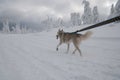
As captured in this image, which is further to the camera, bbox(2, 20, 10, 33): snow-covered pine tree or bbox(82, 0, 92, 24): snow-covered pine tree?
bbox(2, 20, 10, 33): snow-covered pine tree

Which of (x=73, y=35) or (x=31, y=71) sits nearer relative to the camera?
(x=31, y=71)

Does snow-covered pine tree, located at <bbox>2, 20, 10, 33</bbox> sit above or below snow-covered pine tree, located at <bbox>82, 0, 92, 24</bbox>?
below

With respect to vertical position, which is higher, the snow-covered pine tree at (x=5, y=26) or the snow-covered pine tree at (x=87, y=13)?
the snow-covered pine tree at (x=87, y=13)

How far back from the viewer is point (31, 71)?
3.52 meters

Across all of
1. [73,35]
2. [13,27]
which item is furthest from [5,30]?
[73,35]

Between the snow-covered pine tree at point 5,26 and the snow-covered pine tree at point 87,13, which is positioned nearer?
the snow-covered pine tree at point 87,13

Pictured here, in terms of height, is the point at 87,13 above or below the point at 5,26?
above

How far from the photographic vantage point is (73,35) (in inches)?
271

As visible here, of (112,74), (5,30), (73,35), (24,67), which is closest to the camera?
(112,74)

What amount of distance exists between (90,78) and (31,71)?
1.75 m

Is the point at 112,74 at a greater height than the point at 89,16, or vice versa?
the point at 89,16

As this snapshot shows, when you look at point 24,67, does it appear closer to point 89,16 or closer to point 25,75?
point 25,75

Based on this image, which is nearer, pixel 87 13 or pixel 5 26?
pixel 87 13

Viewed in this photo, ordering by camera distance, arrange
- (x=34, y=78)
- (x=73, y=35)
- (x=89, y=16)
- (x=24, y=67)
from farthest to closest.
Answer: (x=89, y=16), (x=73, y=35), (x=24, y=67), (x=34, y=78)
